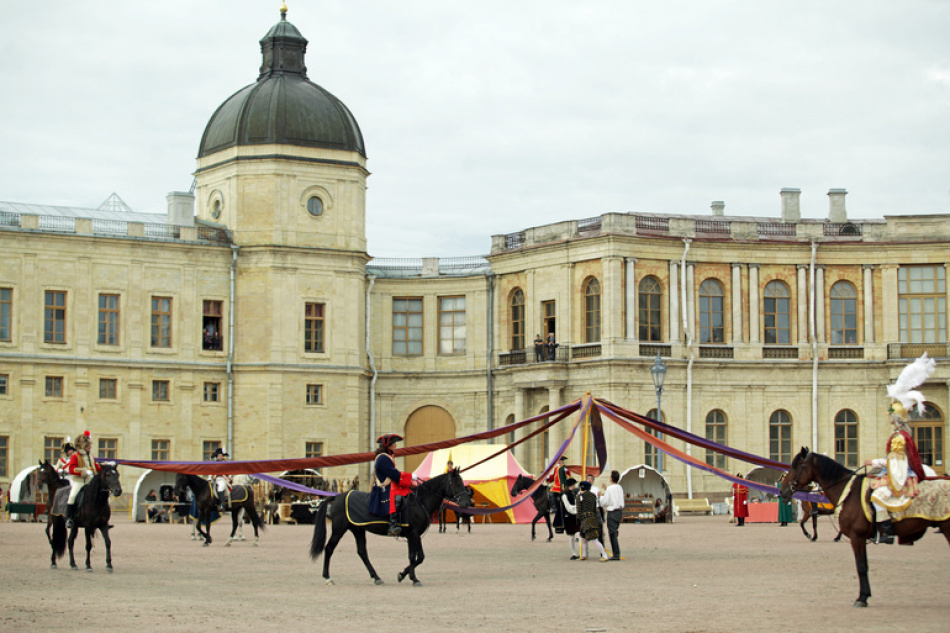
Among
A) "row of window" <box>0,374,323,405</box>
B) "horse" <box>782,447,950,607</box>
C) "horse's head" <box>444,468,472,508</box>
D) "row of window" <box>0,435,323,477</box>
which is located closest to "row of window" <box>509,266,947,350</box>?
"row of window" <box>0,374,323,405</box>

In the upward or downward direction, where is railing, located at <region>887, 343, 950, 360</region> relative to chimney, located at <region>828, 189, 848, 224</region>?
downward

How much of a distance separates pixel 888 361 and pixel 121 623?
41802 mm

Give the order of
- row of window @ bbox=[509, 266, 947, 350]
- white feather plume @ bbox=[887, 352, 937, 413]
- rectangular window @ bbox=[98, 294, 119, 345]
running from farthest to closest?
row of window @ bbox=[509, 266, 947, 350], rectangular window @ bbox=[98, 294, 119, 345], white feather plume @ bbox=[887, 352, 937, 413]

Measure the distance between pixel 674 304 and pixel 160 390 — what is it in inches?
768

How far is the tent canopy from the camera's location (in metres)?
43.5

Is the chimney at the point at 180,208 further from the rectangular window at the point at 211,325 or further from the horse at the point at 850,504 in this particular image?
the horse at the point at 850,504

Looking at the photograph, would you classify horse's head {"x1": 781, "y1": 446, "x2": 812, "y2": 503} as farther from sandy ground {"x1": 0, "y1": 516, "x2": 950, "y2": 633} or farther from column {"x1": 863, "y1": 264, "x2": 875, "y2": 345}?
column {"x1": 863, "y1": 264, "x2": 875, "y2": 345}

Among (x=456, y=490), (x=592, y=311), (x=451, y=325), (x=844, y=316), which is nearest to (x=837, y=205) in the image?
(x=844, y=316)

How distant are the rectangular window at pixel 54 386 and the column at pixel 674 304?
73.7 feet

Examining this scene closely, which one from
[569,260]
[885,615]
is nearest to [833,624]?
[885,615]

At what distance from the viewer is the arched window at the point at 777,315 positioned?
5284 centimetres

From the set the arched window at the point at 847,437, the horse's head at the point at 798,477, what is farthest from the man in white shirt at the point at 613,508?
the arched window at the point at 847,437

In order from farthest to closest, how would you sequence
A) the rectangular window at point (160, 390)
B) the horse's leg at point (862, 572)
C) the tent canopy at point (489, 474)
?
the rectangular window at point (160, 390) < the tent canopy at point (489, 474) < the horse's leg at point (862, 572)

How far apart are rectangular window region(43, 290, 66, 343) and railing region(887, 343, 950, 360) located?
101ft
